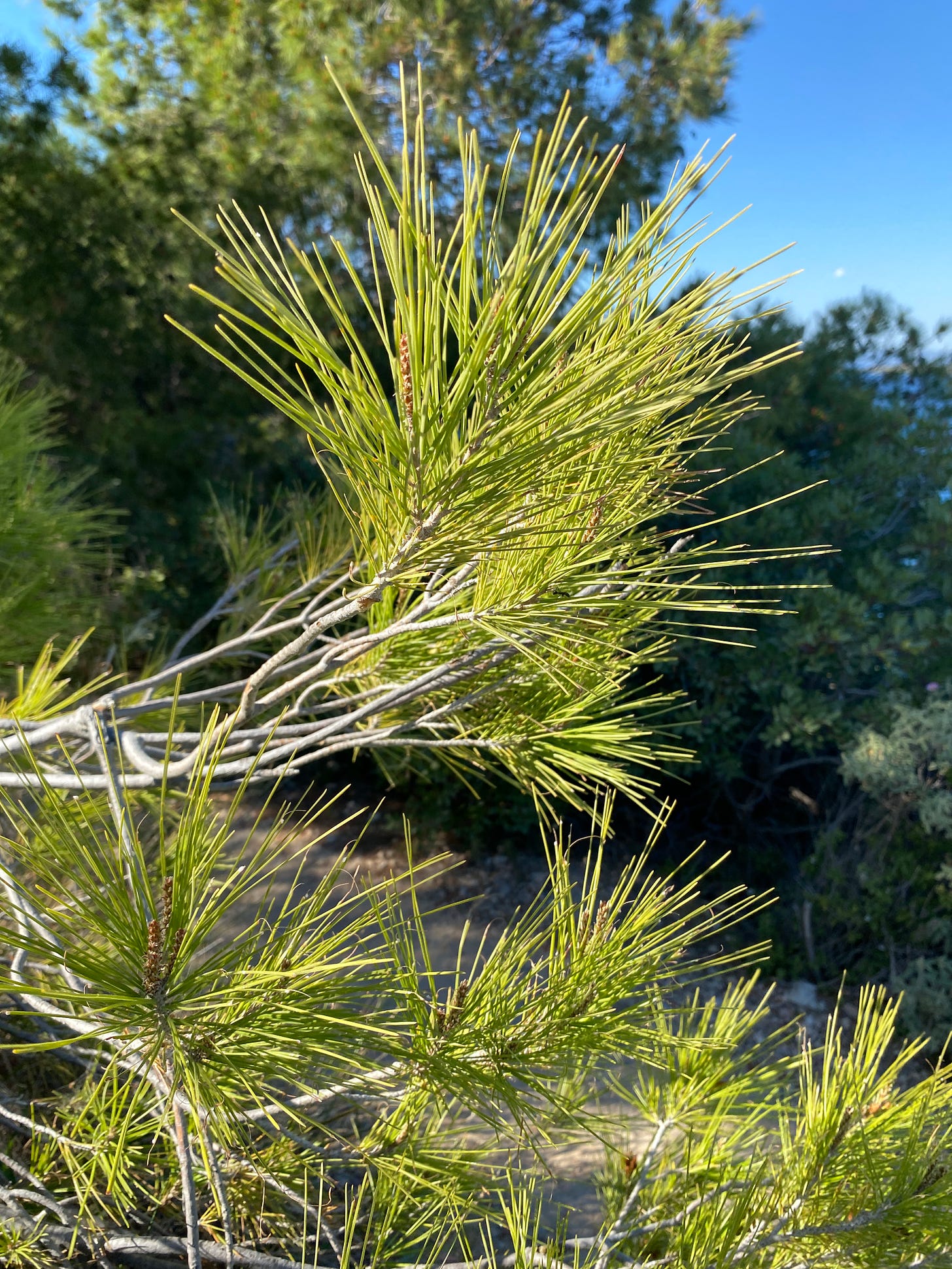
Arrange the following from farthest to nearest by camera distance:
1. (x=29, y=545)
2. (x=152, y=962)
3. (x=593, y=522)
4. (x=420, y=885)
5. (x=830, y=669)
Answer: (x=830, y=669) → (x=29, y=545) → (x=420, y=885) → (x=593, y=522) → (x=152, y=962)

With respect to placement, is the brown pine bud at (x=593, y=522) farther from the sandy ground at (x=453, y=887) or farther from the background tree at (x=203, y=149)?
the background tree at (x=203, y=149)

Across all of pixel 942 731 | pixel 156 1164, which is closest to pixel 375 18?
pixel 942 731

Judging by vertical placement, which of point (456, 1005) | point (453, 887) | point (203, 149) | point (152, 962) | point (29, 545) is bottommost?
point (453, 887)

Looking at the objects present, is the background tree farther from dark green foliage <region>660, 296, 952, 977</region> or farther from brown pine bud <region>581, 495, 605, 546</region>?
brown pine bud <region>581, 495, 605, 546</region>

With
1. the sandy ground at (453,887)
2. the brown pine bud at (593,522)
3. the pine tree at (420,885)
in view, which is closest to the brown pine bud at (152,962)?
the pine tree at (420,885)

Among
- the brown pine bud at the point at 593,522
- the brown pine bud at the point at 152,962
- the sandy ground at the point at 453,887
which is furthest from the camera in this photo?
the sandy ground at the point at 453,887

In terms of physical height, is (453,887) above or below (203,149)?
below

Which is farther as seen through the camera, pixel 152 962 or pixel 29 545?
pixel 29 545

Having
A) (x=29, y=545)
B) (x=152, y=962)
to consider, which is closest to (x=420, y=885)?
(x=152, y=962)

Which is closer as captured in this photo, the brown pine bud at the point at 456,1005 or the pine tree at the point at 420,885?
the pine tree at the point at 420,885

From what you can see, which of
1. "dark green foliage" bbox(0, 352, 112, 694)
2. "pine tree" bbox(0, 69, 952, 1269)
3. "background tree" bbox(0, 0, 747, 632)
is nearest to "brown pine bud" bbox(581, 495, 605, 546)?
"pine tree" bbox(0, 69, 952, 1269)

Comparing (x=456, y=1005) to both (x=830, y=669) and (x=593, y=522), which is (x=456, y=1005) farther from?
(x=830, y=669)

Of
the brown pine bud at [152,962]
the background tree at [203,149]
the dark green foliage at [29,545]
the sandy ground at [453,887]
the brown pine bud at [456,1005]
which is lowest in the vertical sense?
the sandy ground at [453,887]

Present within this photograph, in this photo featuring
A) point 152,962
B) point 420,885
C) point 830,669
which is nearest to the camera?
point 152,962
